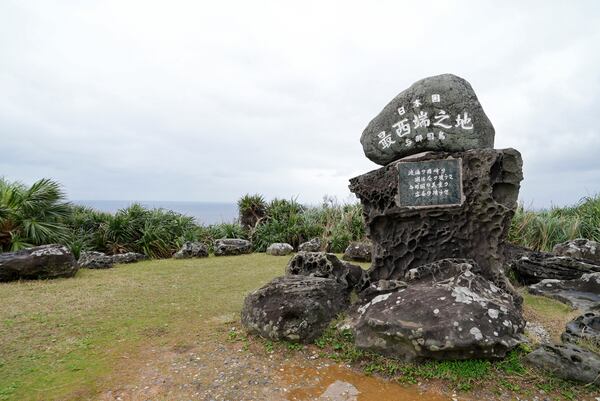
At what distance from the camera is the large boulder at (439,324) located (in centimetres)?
286

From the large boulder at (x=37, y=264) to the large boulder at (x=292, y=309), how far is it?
4.43m

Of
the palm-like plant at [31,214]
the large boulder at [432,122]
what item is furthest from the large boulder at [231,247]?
the large boulder at [432,122]

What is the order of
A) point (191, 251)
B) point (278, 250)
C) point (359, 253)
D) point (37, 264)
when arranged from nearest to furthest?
point (37, 264) → point (359, 253) → point (191, 251) → point (278, 250)

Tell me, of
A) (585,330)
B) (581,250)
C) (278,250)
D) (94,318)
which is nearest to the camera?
(585,330)

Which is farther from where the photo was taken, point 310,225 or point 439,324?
point 310,225

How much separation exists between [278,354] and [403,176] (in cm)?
271

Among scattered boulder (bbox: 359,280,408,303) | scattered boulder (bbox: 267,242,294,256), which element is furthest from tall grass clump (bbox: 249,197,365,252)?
scattered boulder (bbox: 359,280,408,303)

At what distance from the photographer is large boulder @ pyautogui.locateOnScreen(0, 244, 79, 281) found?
613 cm

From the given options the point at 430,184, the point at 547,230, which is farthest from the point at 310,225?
the point at 430,184

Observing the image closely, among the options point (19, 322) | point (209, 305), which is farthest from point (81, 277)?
point (209, 305)

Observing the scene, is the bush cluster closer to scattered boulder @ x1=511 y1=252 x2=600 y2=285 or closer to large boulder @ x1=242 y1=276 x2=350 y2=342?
scattered boulder @ x1=511 y1=252 x2=600 y2=285

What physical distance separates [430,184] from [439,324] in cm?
207

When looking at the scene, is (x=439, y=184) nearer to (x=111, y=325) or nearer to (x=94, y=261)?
(x=111, y=325)

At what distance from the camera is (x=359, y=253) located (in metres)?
8.63
